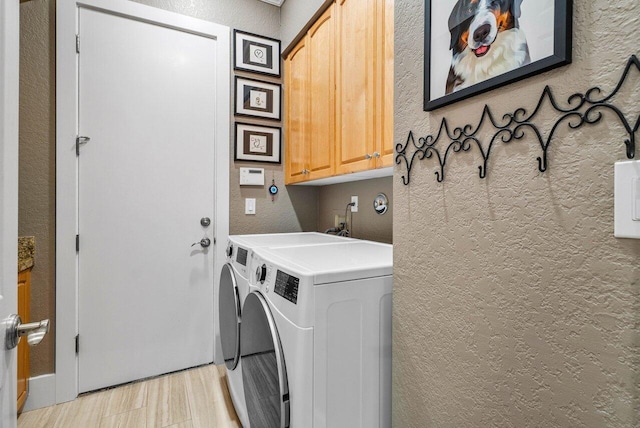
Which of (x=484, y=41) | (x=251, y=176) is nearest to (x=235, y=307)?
(x=251, y=176)

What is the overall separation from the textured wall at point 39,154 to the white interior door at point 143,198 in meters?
0.14

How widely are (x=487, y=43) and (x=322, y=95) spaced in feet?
4.29

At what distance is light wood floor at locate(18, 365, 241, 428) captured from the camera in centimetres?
162

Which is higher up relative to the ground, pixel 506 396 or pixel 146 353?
pixel 506 396

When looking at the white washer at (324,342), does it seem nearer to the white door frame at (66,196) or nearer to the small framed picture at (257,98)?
the white door frame at (66,196)

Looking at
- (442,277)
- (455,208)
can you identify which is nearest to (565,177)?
(455,208)

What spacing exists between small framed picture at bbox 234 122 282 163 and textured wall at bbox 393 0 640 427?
1.59 metres

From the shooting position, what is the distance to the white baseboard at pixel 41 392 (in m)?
1.75

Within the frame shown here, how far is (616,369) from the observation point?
508 mm

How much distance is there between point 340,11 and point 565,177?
1558mm

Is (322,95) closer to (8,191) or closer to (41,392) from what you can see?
(8,191)

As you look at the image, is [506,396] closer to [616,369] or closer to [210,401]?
[616,369]

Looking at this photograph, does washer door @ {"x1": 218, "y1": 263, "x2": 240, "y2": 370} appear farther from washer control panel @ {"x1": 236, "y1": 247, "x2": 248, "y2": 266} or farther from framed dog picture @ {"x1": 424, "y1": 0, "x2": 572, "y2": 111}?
framed dog picture @ {"x1": 424, "y1": 0, "x2": 572, "y2": 111}

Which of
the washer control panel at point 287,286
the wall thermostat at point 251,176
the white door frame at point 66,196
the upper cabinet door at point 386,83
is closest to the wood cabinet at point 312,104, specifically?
the wall thermostat at point 251,176
